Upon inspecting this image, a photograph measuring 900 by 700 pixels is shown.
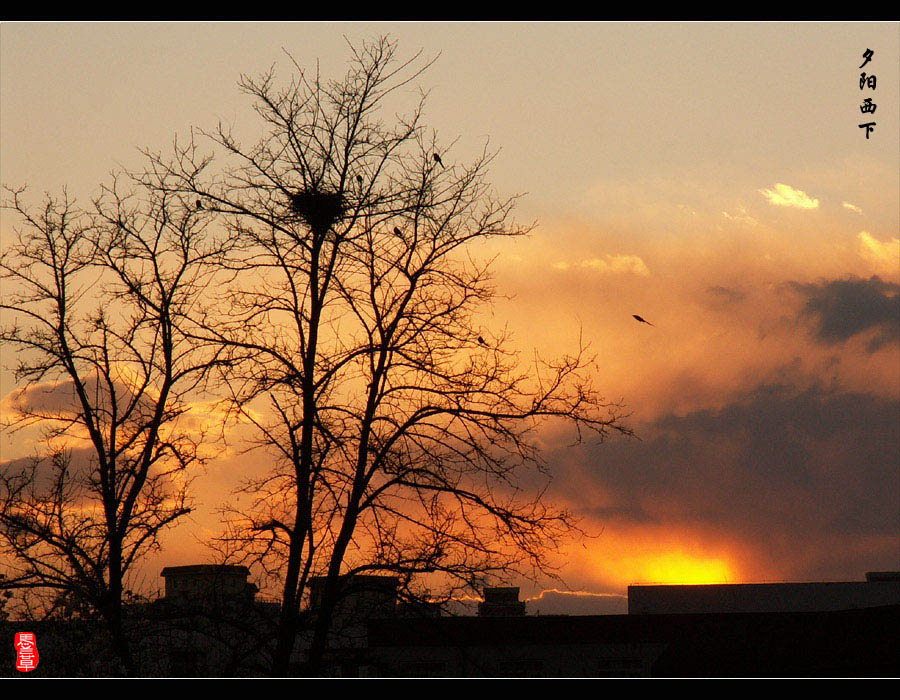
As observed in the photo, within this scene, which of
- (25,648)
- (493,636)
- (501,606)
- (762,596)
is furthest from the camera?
(762,596)

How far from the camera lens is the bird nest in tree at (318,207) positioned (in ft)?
49.9

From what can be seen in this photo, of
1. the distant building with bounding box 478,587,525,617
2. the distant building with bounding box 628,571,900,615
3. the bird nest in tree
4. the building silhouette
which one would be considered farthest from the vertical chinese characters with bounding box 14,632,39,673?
the distant building with bounding box 628,571,900,615

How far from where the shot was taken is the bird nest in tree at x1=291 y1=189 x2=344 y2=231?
15.2m

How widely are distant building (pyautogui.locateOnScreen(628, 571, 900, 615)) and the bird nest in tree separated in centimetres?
2751

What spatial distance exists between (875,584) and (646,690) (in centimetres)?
3772

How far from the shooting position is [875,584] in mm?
37938

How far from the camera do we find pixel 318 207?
49.9 ft

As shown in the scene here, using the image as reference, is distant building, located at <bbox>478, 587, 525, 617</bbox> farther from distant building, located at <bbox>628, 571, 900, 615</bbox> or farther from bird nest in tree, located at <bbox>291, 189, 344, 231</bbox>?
bird nest in tree, located at <bbox>291, 189, 344, 231</bbox>

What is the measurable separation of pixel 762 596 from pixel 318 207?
30591 mm

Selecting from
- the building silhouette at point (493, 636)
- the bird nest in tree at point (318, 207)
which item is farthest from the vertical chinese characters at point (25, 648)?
the bird nest in tree at point (318, 207)

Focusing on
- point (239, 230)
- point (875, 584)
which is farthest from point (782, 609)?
point (239, 230)

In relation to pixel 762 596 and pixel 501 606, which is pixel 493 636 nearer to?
pixel 501 606

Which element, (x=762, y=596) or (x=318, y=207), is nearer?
(x=318, y=207)

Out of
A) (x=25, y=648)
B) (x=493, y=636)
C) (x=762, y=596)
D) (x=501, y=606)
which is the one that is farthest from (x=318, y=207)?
(x=762, y=596)
